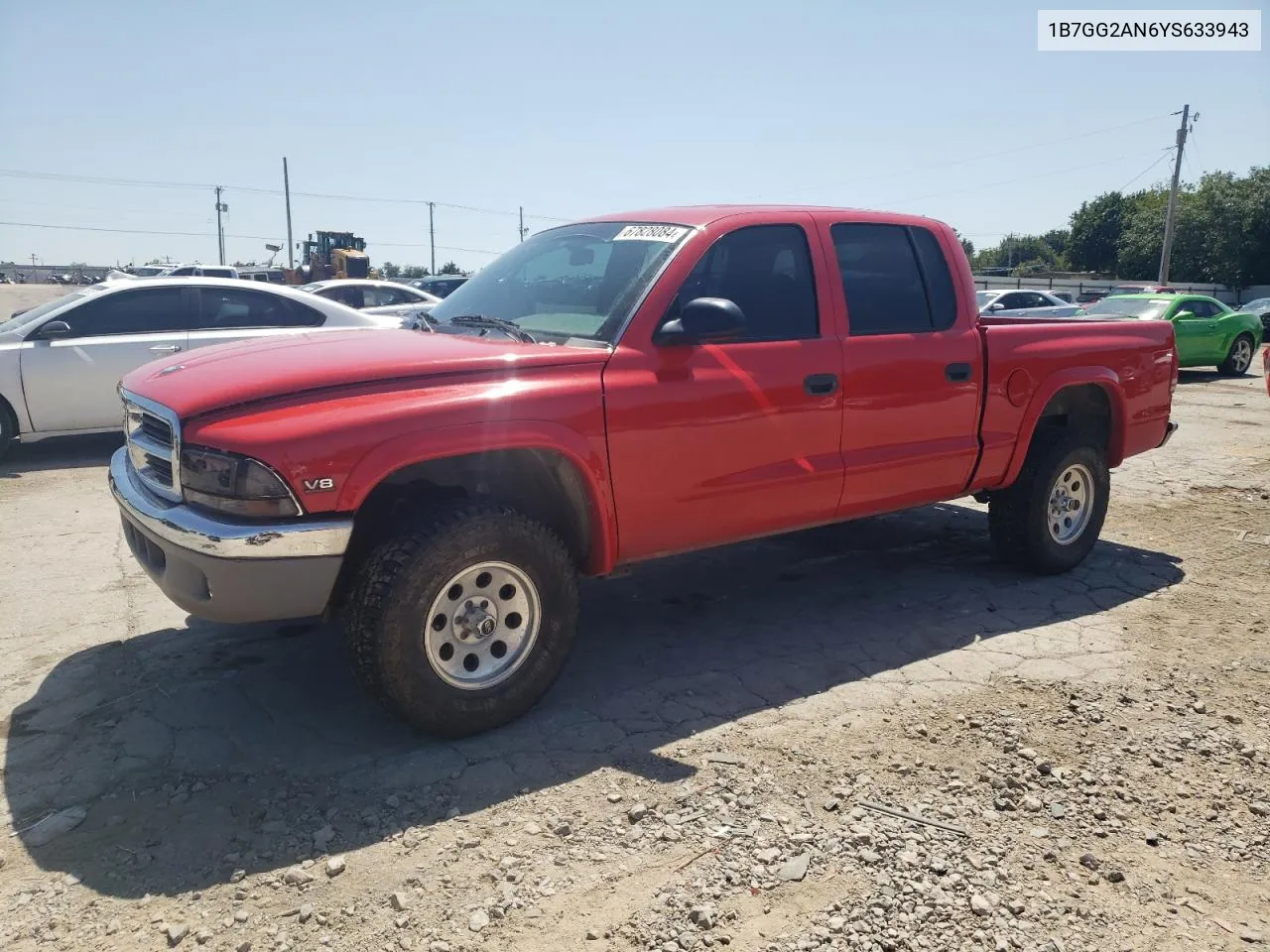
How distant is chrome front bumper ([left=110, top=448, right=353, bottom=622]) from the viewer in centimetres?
310

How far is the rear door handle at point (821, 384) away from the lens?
425cm

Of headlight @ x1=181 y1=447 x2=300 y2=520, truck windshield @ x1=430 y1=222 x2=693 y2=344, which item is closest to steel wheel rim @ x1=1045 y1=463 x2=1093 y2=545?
→ truck windshield @ x1=430 y1=222 x2=693 y2=344

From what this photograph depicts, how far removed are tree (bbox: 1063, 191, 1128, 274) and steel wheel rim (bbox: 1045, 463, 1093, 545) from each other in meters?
69.0

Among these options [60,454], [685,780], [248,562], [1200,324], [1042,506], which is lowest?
[685,780]

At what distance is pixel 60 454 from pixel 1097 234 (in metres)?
73.5

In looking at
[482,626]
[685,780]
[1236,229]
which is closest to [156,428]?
[482,626]

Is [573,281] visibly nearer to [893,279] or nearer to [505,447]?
[505,447]

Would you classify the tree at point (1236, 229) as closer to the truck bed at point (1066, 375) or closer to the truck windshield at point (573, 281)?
the truck bed at point (1066, 375)

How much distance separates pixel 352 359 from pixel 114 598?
245cm

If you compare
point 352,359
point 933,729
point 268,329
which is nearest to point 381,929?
point 352,359

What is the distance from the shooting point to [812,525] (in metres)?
4.54

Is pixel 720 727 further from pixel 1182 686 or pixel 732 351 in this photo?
pixel 1182 686

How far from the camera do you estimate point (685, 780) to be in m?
3.30

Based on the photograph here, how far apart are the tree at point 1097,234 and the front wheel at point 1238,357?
5315cm
